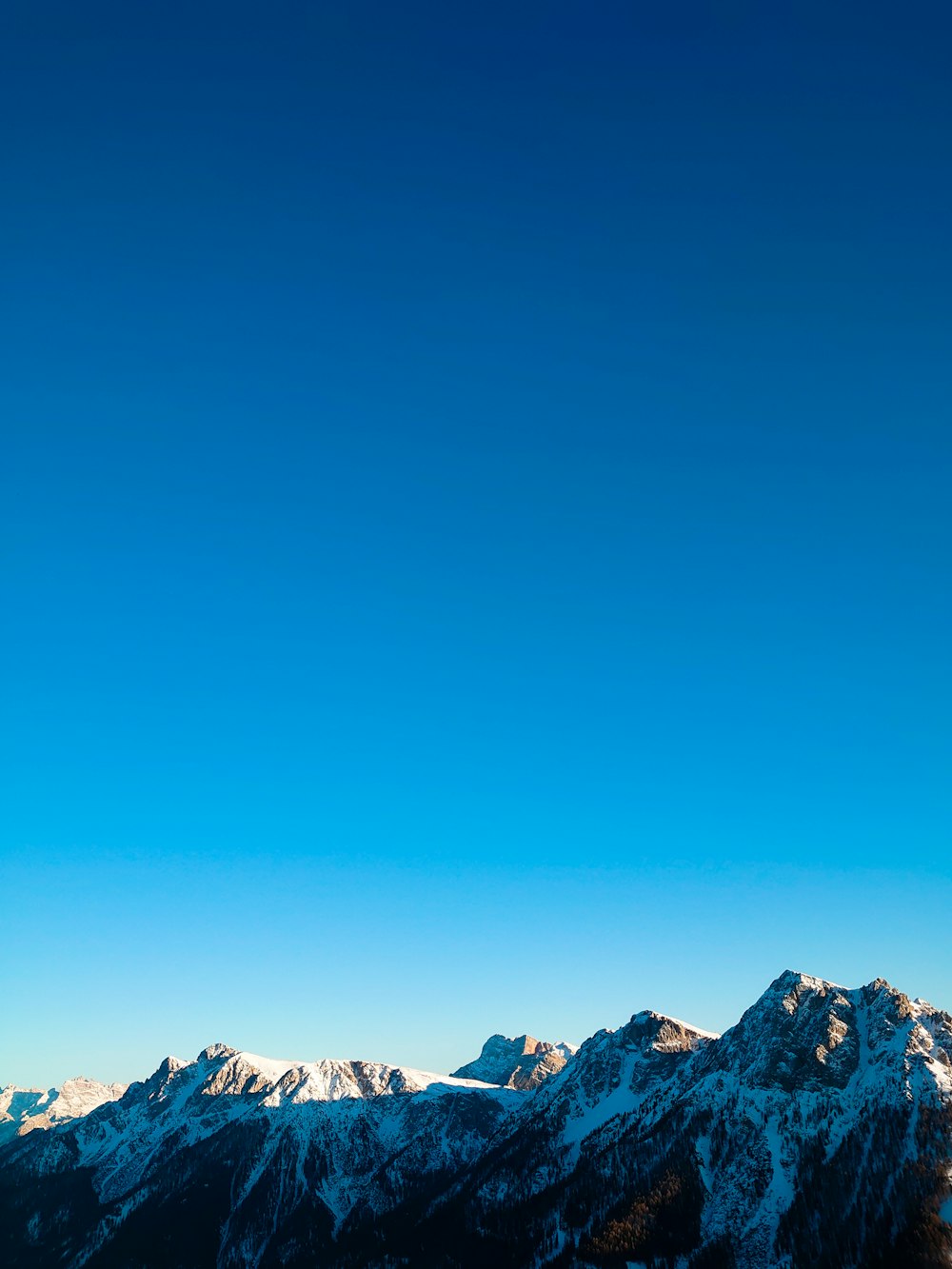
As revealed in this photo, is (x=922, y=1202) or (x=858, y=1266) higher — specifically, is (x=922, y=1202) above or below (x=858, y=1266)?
above

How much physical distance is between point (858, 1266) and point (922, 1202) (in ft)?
71.5

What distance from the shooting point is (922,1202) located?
19500 cm

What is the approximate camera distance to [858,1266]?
194 m
